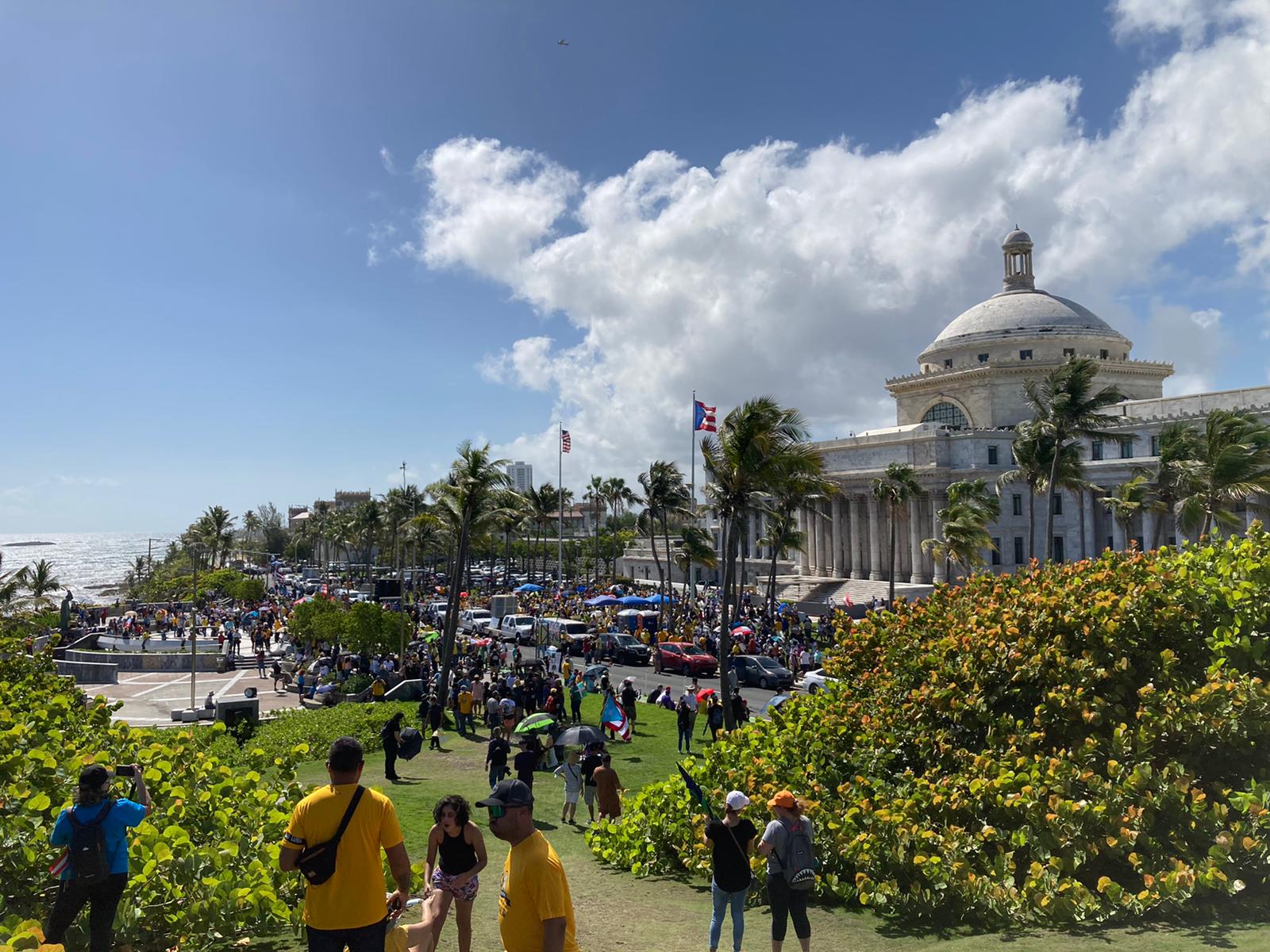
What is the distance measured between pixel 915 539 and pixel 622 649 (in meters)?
30.7

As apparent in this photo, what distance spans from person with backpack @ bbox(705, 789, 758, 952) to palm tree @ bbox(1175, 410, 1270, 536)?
1945cm

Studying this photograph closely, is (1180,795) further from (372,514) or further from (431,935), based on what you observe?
(372,514)

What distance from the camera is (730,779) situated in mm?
11070

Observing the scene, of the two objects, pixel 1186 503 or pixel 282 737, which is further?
pixel 1186 503

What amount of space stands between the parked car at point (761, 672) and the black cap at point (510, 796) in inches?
1004

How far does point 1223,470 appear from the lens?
22969 millimetres

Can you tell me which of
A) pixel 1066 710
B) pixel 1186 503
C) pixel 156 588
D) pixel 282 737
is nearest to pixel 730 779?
pixel 1066 710

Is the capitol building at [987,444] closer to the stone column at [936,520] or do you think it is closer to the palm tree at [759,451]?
the stone column at [936,520]

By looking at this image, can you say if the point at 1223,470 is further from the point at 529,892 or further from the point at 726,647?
the point at 529,892

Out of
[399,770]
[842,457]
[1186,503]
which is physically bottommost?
[399,770]

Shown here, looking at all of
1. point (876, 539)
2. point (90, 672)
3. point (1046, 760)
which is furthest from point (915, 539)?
point (1046, 760)

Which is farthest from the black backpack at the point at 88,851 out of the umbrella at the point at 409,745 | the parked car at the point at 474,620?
the parked car at the point at 474,620

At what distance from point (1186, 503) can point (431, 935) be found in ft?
86.7

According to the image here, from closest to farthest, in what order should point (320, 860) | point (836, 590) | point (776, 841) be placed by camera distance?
point (320, 860), point (776, 841), point (836, 590)
